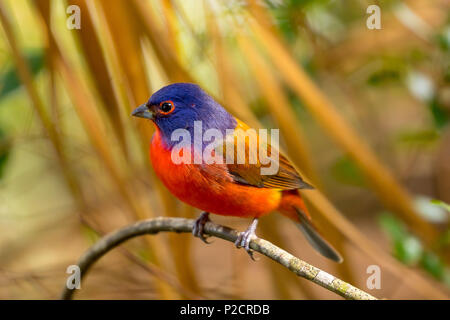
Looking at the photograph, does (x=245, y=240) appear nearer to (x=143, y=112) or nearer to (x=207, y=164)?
(x=207, y=164)

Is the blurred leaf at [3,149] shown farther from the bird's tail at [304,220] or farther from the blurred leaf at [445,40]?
the blurred leaf at [445,40]

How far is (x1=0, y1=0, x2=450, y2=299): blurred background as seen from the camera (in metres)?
1.99

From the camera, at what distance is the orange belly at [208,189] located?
177 cm

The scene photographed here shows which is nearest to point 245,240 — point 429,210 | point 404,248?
point 404,248

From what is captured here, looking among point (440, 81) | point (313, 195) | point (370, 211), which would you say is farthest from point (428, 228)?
point (370, 211)

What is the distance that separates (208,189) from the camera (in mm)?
1879

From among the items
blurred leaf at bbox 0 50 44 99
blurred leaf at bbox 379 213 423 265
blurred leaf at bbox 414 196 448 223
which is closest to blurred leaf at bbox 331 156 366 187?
blurred leaf at bbox 414 196 448 223

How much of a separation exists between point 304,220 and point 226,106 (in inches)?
30.3

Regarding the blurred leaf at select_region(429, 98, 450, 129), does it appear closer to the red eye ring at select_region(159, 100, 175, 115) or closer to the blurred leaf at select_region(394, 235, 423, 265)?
the blurred leaf at select_region(394, 235, 423, 265)

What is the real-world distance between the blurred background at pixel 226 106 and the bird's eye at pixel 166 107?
0.21m

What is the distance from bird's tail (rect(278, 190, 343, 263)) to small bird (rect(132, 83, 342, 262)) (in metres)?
0.17

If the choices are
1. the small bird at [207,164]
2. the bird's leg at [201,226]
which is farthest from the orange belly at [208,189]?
the bird's leg at [201,226]

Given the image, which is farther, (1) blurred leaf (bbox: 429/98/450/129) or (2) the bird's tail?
(1) blurred leaf (bbox: 429/98/450/129)

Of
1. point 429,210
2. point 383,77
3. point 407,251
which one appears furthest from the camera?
point 383,77
